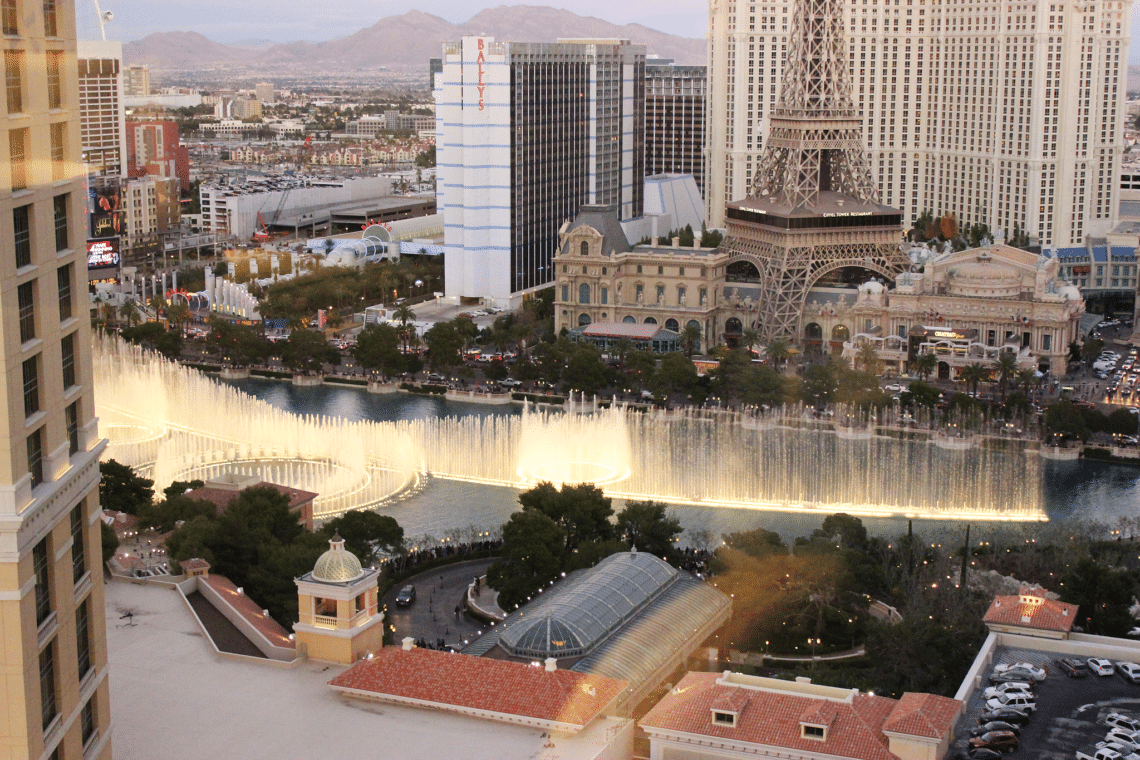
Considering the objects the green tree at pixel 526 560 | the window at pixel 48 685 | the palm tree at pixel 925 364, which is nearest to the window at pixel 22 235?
the window at pixel 48 685

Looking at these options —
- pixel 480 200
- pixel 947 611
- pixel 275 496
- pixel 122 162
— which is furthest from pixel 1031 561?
pixel 122 162

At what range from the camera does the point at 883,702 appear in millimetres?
25578

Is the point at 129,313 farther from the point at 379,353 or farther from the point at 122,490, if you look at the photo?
the point at 122,490

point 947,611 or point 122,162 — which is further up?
point 122,162

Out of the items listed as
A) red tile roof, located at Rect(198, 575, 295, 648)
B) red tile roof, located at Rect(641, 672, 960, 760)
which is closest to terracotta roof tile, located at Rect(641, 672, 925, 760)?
red tile roof, located at Rect(641, 672, 960, 760)

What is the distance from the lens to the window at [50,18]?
1538 centimetres

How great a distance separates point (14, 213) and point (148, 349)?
59220 millimetres

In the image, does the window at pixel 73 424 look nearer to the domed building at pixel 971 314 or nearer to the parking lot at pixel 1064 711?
the parking lot at pixel 1064 711

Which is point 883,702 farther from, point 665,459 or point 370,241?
point 370,241

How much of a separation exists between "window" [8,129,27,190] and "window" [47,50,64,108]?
2.26 ft

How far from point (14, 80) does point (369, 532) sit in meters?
27.0

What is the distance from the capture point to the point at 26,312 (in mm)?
15352

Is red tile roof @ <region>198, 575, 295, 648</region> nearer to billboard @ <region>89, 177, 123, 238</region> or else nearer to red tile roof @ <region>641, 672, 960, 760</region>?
red tile roof @ <region>641, 672, 960, 760</region>

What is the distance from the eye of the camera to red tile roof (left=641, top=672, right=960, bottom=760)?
24.0 metres
